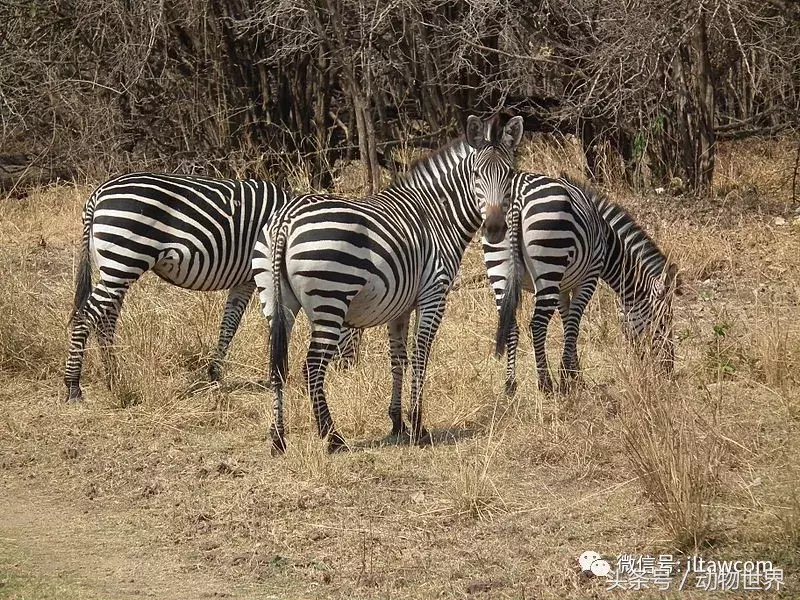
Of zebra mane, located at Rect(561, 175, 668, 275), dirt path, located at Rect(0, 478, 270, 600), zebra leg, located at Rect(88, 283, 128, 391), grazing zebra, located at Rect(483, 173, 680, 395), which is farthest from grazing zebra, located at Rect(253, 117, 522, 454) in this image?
zebra leg, located at Rect(88, 283, 128, 391)

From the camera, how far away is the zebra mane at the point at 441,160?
7148mm

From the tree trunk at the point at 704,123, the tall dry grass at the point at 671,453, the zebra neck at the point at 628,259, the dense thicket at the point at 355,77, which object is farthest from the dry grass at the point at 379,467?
the dense thicket at the point at 355,77

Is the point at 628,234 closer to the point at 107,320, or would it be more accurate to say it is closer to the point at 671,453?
the point at 671,453

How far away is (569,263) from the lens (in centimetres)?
793

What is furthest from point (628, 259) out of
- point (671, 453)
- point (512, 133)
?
point (671, 453)

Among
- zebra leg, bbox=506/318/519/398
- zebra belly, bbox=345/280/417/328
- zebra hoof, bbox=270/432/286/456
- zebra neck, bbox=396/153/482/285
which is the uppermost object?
zebra neck, bbox=396/153/482/285

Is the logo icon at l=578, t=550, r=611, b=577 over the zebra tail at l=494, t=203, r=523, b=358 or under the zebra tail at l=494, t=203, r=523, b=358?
under

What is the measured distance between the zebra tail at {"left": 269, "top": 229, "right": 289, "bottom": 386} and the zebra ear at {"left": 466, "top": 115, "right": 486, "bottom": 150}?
1.49 m

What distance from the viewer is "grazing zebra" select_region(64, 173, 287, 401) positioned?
7680mm

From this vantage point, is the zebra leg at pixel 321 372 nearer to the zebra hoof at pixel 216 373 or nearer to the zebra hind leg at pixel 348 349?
the zebra hind leg at pixel 348 349

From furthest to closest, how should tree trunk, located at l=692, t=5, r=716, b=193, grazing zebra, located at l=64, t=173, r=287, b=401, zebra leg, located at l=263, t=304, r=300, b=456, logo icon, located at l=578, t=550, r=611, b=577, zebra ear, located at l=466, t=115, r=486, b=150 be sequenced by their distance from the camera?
1. tree trunk, located at l=692, t=5, r=716, b=193
2. grazing zebra, located at l=64, t=173, r=287, b=401
3. zebra ear, located at l=466, t=115, r=486, b=150
4. zebra leg, located at l=263, t=304, r=300, b=456
5. logo icon, located at l=578, t=550, r=611, b=577

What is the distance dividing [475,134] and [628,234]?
6.50 ft

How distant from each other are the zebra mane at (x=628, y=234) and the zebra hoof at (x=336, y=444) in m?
3.03

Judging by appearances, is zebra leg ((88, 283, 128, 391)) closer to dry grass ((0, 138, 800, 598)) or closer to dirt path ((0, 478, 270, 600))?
dry grass ((0, 138, 800, 598))
